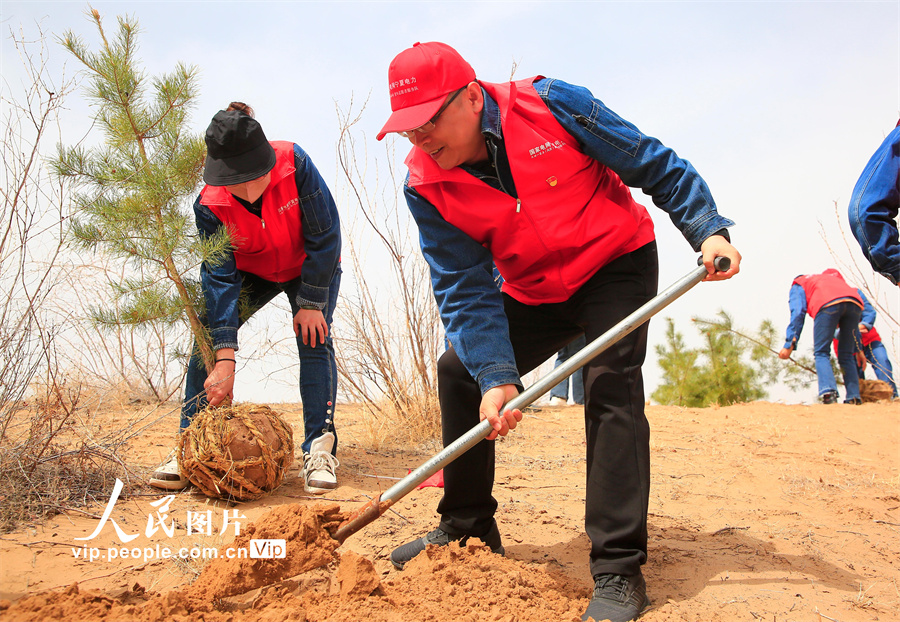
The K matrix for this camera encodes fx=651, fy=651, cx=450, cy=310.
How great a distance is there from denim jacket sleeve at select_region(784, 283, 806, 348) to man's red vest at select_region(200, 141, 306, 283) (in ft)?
22.0

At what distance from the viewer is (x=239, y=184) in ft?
9.78

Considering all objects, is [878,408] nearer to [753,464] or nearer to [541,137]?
[753,464]

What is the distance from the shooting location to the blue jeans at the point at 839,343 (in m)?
7.40

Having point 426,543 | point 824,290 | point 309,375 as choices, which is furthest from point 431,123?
point 824,290

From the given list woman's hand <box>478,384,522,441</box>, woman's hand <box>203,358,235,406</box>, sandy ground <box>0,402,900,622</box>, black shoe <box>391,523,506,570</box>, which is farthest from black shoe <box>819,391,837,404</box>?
woman's hand <box>203,358,235,406</box>

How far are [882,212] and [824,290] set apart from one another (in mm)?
5183

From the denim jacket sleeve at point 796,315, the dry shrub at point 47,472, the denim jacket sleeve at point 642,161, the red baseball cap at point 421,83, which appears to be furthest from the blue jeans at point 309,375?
the denim jacket sleeve at point 796,315

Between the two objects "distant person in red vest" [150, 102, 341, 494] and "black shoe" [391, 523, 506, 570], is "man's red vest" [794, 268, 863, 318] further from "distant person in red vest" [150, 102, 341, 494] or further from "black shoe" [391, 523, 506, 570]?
"black shoe" [391, 523, 506, 570]

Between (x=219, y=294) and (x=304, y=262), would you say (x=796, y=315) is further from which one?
(x=219, y=294)

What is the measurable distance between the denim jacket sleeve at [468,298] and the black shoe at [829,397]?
678 cm

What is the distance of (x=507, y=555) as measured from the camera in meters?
2.42

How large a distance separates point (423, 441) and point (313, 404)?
1.24m

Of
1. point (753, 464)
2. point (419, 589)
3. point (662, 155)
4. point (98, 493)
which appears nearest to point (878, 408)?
point (753, 464)

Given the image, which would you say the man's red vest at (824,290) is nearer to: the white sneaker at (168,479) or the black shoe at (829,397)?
the black shoe at (829,397)
